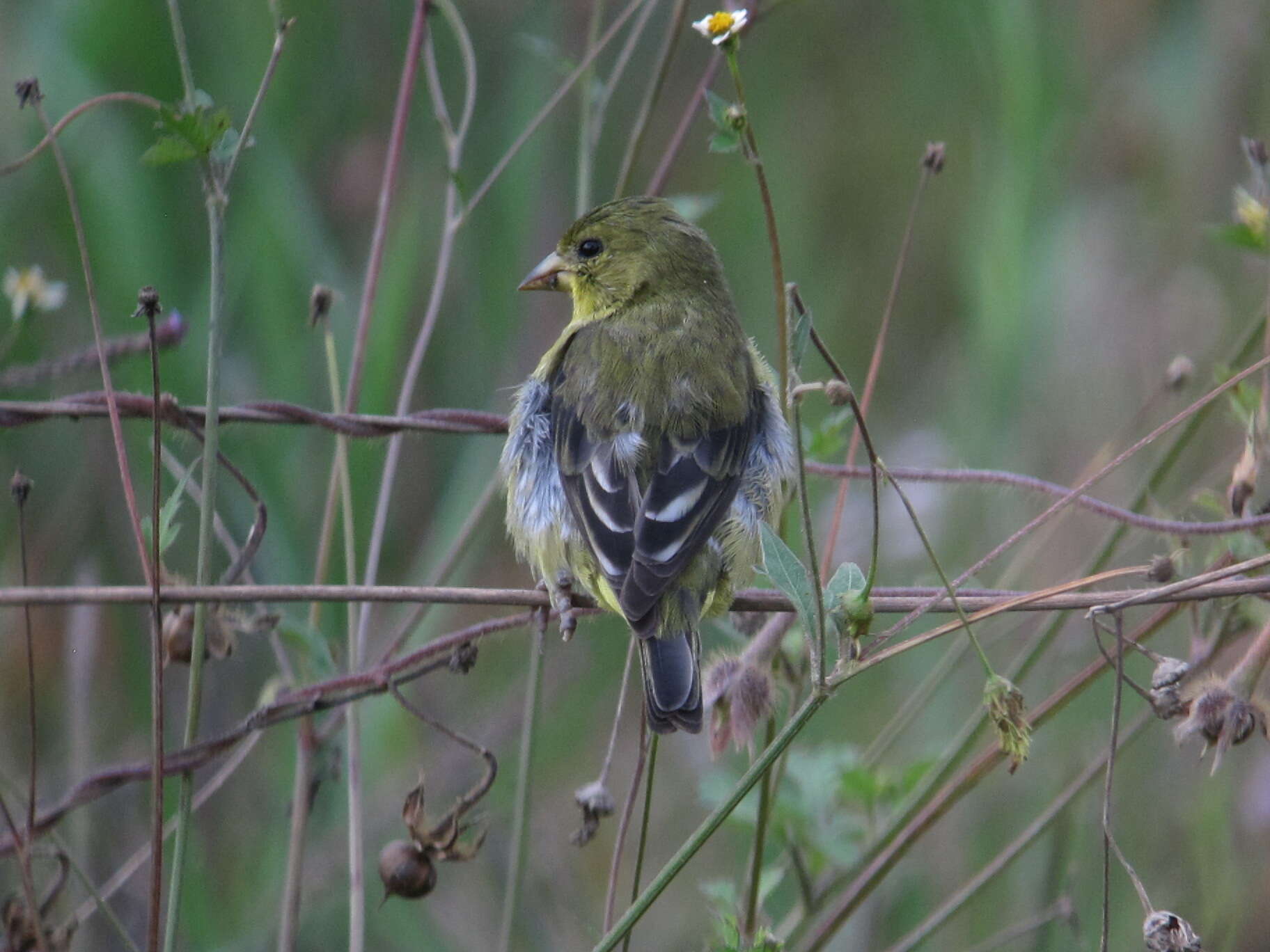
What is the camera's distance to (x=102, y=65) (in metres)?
3.85

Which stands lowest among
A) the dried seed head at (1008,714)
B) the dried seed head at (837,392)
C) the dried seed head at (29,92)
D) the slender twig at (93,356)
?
the dried seed head at (1008,714)

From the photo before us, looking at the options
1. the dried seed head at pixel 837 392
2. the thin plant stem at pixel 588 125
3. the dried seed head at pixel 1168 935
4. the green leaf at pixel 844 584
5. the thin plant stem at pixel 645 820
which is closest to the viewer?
the dried seed head at pixel 837 392

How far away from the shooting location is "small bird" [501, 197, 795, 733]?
2.70 metres

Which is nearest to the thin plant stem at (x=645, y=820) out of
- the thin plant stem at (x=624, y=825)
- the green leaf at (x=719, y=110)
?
the thin plant stem at (x=624, y=825)

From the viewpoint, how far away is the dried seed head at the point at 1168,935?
1733mm

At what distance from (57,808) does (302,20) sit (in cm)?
276

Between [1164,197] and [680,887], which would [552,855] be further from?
[1164,197]

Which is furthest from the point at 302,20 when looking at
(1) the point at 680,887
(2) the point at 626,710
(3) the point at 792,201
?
(1) the point at 680,887

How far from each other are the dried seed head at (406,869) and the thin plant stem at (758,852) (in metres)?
0.55

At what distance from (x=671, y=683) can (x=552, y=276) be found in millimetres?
1657

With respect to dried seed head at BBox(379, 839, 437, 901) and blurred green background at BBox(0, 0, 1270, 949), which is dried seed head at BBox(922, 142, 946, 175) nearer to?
blurred green background at BBox(0, 0, 1270, 949)

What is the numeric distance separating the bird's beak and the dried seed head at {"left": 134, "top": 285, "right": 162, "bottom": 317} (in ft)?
6.08

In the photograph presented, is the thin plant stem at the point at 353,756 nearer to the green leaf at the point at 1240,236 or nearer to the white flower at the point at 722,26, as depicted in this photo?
the white flower at the point at 722,26

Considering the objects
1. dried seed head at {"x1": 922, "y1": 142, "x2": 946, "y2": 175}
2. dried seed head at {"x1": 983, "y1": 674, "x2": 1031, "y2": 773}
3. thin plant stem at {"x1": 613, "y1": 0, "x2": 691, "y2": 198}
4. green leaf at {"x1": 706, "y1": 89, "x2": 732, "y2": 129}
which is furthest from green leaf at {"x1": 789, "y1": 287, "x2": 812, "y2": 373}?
thin plant stem at {"x1": 613, "y1": 0, "x2": 691, "y2": 198}
